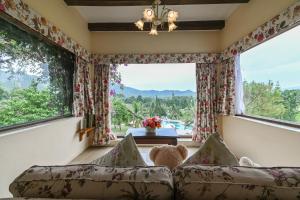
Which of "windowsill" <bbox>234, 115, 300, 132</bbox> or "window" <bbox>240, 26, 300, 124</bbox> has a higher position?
"window" <bbox>240, 26, 300, 124</bbox>

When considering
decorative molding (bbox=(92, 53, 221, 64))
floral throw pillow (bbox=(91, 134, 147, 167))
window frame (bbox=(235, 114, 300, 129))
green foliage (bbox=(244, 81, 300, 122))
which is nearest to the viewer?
floral throw pillow (bbox=(91, 134, 147, 167))

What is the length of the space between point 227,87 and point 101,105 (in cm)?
264

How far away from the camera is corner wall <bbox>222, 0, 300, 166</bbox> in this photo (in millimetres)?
2500

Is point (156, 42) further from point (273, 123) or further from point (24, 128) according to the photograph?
point (24, 128)

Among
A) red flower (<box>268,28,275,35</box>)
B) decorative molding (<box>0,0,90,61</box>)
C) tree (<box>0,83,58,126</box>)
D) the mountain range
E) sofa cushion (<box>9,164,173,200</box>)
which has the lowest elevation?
sofa cushion (<box>9,164,173,200</box>)

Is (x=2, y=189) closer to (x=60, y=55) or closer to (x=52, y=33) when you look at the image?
(x=52, y=33)

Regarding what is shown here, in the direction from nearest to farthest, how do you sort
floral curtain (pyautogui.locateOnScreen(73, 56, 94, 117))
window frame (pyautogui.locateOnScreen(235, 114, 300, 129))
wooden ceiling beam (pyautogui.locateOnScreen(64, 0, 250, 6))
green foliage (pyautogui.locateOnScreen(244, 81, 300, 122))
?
window frame (pyautogui.locateOnScreen(235, 114, 300, 129))
green foliage (pyautogui.locateOnScreen(244, 81, 300, 122))
wooden ceiling beam (pyautogui.locateOnScreen(64, 0, 250, 6))
floral curtain (pyautogui.locateOnScreen(73, 56, 94, 117))

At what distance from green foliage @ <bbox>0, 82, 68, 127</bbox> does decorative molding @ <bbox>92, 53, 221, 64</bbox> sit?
1757 millimetres

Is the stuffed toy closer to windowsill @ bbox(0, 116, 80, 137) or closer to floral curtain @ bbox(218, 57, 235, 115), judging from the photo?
windowsill @ bbox(0, 116, 80, 137)

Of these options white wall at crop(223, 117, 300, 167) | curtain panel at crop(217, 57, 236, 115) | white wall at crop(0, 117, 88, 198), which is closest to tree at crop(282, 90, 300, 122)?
white wall at crop(223, 117, 300, 167)

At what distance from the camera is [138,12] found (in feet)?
13.8

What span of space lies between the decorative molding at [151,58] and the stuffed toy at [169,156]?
313cm

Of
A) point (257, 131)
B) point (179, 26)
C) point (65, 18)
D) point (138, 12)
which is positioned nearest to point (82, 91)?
point (65, 18)

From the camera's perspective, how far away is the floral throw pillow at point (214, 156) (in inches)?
50.1
